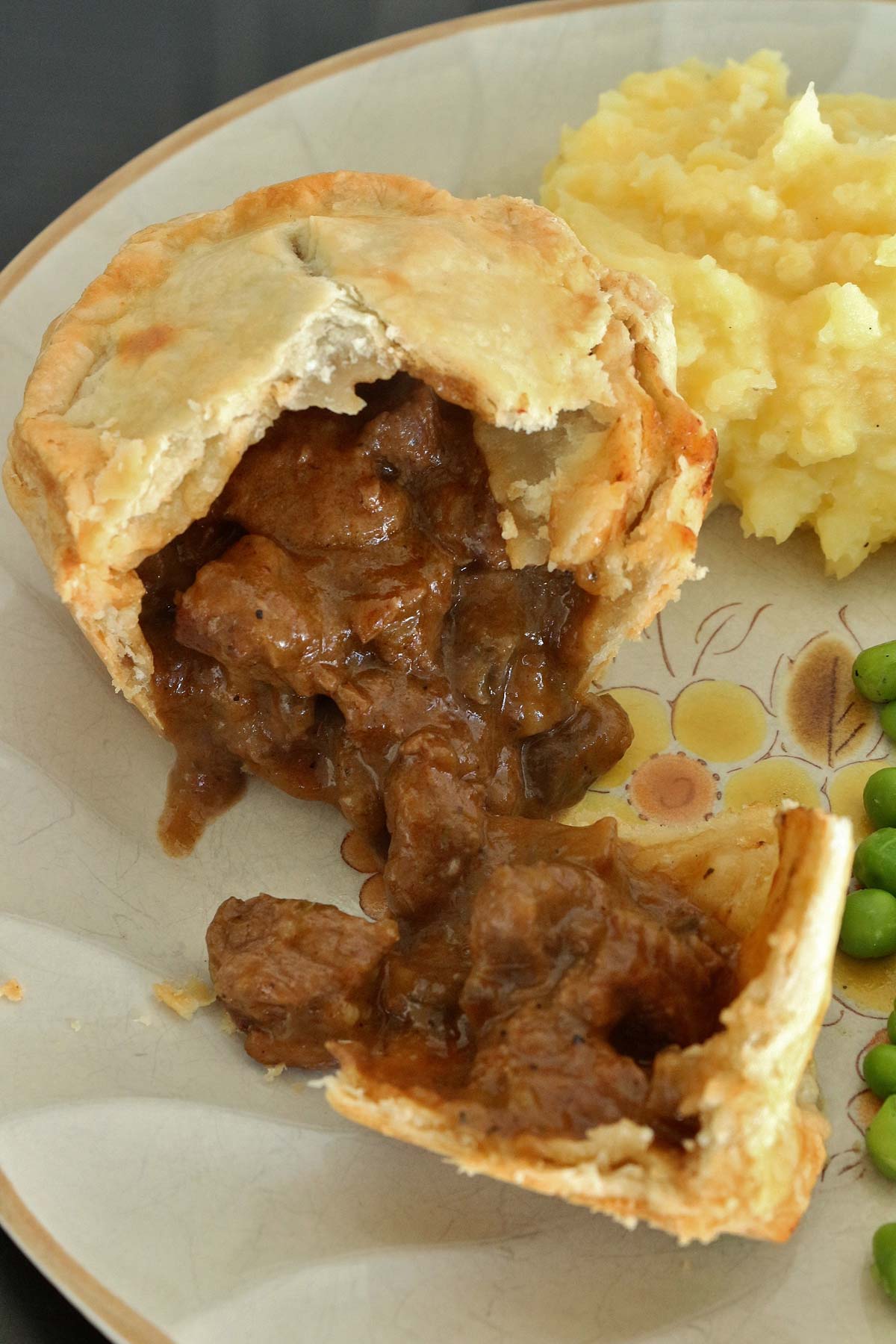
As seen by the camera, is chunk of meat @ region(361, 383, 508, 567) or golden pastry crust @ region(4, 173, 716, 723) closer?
golden pastry crust @ region(4, 173, 716, 723)

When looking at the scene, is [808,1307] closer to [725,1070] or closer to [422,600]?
[725,1070]

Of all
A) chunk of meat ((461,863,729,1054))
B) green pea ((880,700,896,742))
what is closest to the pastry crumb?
chunk of meat ((461,863,729,1054))

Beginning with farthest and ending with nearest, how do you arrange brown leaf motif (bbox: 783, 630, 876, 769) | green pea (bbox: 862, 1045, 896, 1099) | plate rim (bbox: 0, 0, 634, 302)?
plate rim (bbox: 0, 0, 634, 302), brown leaf motif (bbox: 783, 630, 876, 769), green pea (bbox: 862, 1045, 896, 1099)

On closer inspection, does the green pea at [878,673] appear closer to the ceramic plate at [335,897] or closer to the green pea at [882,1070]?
the ceramic plate at [335,897]

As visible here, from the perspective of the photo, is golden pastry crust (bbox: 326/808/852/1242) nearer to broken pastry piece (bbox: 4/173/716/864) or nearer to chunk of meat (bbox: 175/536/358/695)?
broken pastry piece (bbox: 4/173/716/864)

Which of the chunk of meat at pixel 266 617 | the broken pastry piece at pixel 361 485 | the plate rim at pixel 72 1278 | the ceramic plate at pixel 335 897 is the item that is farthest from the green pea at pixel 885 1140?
the chunk of meat at pixel 266 617

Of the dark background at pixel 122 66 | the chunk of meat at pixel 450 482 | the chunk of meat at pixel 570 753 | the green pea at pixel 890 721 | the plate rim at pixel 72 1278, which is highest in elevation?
the dark background at pixel 122 66
